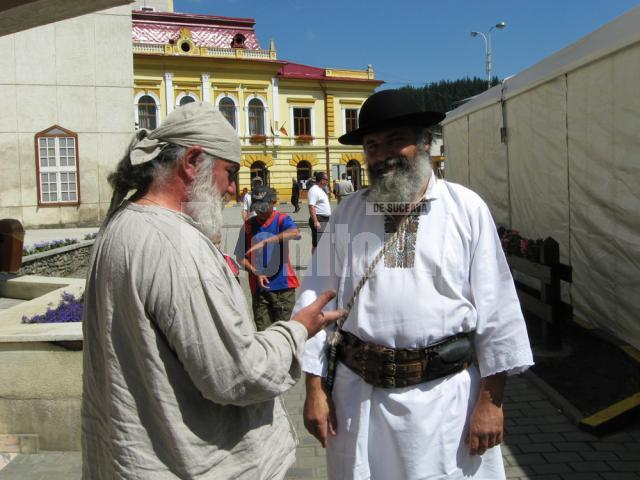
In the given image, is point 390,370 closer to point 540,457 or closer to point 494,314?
point 494,314

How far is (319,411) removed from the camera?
7.84ft

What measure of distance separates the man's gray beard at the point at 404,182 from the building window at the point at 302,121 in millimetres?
41396

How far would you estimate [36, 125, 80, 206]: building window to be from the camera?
1531 cm

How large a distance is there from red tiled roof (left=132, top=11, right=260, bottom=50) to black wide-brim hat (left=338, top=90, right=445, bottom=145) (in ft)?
136

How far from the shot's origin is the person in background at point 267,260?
5.82m

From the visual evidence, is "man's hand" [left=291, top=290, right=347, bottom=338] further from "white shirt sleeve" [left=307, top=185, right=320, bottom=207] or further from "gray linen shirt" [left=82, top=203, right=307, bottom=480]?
"white shirt sleeve" [left=307, top=185, right=320, bottom=207]

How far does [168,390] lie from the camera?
62.8 inches

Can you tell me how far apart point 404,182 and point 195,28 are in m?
43.6

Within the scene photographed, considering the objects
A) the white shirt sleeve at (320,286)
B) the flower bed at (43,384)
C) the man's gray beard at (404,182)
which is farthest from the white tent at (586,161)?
the flower bed at (43,384)

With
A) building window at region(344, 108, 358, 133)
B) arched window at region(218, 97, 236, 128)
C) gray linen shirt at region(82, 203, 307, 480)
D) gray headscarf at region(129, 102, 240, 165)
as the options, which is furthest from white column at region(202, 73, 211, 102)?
gray linen shirt at region(82, 203, 307, 480)

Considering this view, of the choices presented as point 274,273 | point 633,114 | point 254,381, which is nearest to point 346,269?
point 254,381

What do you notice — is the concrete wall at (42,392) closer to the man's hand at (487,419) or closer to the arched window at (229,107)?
the man's hand at (487,419)

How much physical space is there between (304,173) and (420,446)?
137ft

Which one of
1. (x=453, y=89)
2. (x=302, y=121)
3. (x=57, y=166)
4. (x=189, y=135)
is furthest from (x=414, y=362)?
(x=453, y=89)
